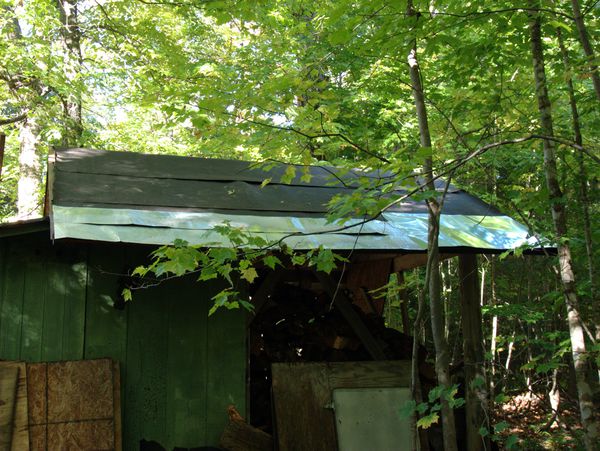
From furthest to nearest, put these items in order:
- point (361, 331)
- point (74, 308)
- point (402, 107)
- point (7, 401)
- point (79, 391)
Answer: point (402, 107)
point (361, 331)
point (74, 308)
point (79, 391)
point (7, 401)

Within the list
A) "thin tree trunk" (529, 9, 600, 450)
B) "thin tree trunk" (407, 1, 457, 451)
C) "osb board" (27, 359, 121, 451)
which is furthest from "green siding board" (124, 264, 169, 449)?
"thin tree trunk" (529, 9, 600, 450)

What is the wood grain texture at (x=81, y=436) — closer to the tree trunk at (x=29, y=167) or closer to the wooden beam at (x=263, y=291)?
the wooden beam at (x=263, y=291)

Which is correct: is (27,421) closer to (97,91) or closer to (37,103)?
(37,103)

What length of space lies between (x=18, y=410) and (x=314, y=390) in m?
2.82

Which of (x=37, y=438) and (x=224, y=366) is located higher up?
(x=224, y=366)

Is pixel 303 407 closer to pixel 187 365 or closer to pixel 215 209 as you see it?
pixel 187 365

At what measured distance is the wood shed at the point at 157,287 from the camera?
517 cm

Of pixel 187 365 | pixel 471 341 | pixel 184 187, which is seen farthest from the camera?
pixel 184 187

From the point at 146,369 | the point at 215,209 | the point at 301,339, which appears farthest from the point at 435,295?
the point at 146,369

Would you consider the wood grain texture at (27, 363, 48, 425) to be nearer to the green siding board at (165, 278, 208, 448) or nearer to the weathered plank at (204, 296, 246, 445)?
the green siding board at (165, 278, 208, 448)

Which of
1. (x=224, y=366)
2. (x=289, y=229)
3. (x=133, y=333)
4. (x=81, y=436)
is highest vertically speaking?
(x=289, y=229)

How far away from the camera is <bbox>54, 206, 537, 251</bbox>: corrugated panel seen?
15.2 ft

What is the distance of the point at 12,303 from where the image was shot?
529 cm

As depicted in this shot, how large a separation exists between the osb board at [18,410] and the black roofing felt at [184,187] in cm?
155
